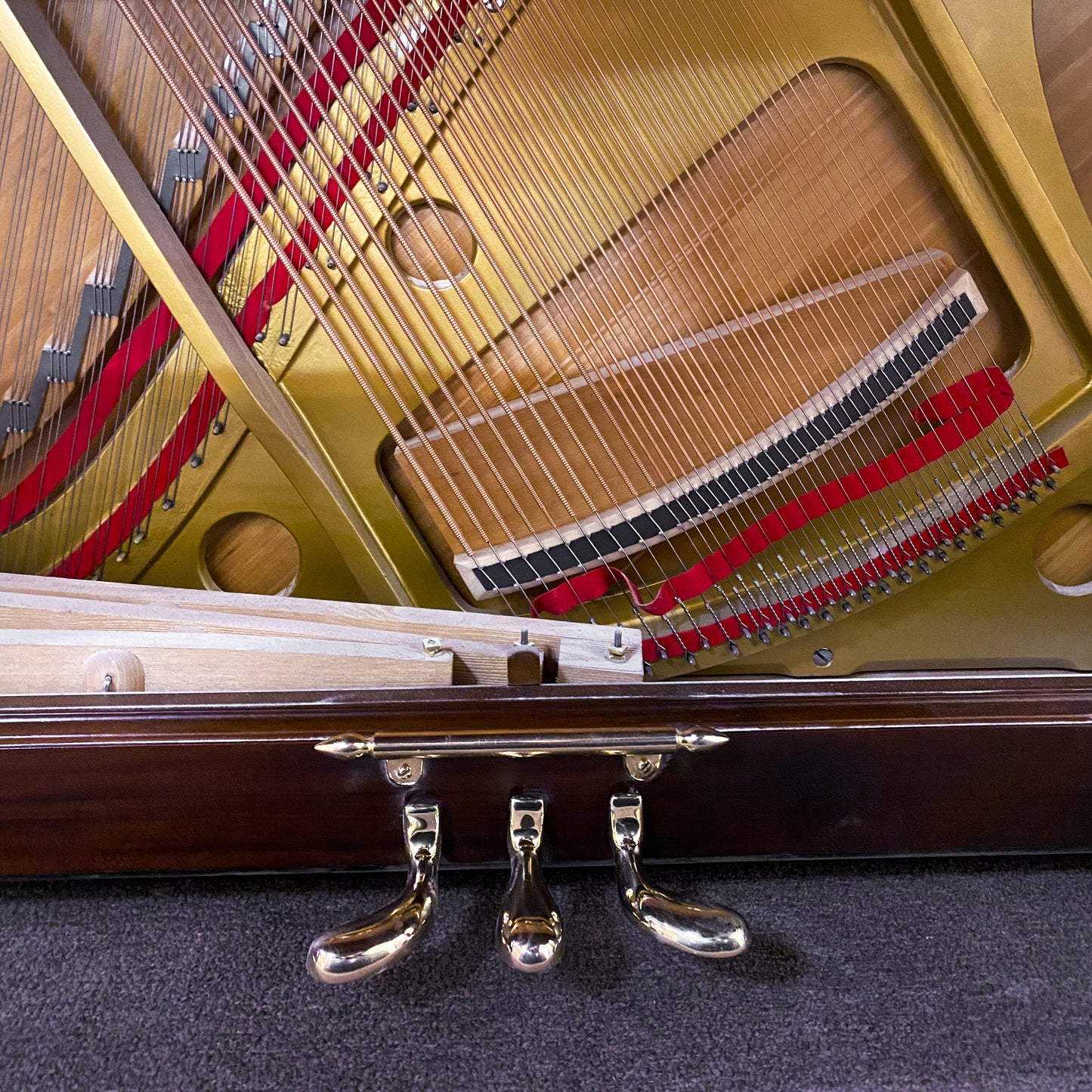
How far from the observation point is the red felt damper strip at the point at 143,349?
3.63 ft

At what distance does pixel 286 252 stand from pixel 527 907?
0.80 m

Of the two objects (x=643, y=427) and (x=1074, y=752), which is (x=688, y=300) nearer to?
(x=643, y=427)

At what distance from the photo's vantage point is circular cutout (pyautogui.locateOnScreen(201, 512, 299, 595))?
1.19 metres

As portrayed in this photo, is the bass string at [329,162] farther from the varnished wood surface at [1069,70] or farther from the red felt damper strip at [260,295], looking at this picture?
the varnished wood surface at [1069,70]

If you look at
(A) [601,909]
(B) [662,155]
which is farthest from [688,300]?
(A) [601,909]

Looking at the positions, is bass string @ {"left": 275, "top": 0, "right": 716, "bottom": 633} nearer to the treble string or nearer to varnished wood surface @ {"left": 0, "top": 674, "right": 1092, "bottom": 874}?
the treble string

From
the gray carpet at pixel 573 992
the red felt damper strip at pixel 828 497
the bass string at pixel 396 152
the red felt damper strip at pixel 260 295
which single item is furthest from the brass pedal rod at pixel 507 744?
the red felt damper strip at pixel 260 295

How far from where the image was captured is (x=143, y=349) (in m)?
1.13

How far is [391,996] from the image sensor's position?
0.75 meters

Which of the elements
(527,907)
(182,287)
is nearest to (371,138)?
(182,287)

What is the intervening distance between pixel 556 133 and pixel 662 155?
140 mm

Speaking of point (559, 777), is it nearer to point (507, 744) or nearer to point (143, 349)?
point (507, 744)

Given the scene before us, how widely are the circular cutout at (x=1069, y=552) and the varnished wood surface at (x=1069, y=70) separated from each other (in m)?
0.44

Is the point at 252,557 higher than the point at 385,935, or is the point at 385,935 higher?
the point at 252,557
